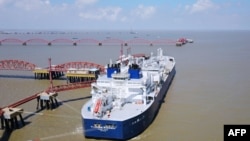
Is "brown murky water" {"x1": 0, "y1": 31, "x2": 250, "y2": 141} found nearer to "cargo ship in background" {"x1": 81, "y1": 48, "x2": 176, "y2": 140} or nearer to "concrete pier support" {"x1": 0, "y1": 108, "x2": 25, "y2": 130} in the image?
"concrete pier support" {"x1": 0, "y1": 108, "x2": 25, "y2": 130}

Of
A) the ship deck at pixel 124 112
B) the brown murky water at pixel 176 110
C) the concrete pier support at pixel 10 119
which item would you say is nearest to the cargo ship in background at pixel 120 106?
the ship deck at pixel 124 112

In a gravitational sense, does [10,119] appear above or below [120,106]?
below

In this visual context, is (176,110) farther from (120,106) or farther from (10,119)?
(10,119)

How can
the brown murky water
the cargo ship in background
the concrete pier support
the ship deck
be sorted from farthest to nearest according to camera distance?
the concrete pier support, the brown murky water, the ship deck, the cargo ship in background

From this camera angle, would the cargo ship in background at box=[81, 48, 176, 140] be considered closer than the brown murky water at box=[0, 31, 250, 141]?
Yes

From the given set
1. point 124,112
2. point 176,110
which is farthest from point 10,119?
point 176,110

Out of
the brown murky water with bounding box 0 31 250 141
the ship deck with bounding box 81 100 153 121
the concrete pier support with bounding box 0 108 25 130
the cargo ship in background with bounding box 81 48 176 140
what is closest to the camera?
the cargo ship in background with bounding box 81 48 176 140

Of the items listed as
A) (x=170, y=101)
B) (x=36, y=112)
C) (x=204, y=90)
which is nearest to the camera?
(x=36, y=112)

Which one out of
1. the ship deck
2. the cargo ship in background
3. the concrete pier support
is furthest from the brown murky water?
the ship deck

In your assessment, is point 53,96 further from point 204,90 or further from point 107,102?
point 204,90

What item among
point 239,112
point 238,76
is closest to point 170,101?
point 239,112

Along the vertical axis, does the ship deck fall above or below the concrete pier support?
above
